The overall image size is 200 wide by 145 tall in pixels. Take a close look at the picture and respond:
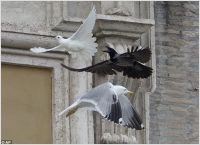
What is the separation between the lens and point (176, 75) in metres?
13.8

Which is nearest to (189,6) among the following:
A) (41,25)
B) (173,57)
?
(173,57)

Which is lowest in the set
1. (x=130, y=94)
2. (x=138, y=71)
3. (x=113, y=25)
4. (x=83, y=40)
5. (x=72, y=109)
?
(x=72, y=109)

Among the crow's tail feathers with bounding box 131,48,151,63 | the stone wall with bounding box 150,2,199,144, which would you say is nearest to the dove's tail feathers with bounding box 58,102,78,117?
the crow's tail feathers with bounding box 131,48,151,63

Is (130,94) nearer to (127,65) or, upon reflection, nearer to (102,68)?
(102,68)

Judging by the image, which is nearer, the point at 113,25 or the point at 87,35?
the point at 87,35

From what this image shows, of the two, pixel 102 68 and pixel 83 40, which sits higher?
pixel 83 40

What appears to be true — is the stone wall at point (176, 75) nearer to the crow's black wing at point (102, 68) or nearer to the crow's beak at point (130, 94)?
the crow's beak at point (130, 94)

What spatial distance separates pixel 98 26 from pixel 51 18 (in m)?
0.30

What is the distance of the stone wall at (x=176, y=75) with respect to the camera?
1369 cm

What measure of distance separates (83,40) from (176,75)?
1.35 meters

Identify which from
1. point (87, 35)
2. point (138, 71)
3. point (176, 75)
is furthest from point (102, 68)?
point (176, 75)

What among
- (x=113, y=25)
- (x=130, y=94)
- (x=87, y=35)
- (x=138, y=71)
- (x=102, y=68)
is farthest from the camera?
(x=113, y=25)

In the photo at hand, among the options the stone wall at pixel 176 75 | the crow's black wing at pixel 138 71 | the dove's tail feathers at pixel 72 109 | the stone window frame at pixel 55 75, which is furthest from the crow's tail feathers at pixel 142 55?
the stone wall at pixel 176 75

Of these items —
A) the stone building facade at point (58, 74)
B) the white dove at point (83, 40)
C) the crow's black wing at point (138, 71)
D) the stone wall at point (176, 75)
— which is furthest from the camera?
the stone wall at point (176, 75)
